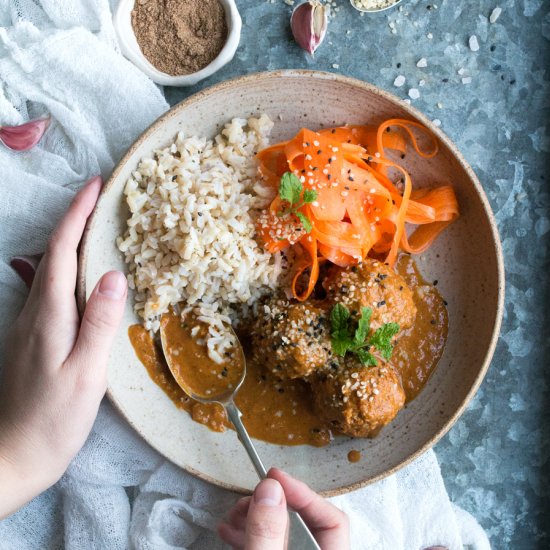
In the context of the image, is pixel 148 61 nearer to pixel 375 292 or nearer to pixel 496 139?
pixel 375 292

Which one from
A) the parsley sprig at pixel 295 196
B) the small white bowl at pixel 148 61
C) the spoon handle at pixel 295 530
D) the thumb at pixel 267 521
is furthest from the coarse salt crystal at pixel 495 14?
the thumb at pixel 267 521

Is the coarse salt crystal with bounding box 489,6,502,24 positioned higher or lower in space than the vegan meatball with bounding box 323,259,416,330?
higher

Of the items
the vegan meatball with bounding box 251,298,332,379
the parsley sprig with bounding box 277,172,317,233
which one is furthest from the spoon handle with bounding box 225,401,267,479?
the parsley sprig with bounding box 277,172,317,233

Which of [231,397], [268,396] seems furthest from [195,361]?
[268,396]

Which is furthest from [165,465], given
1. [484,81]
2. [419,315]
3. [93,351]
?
[484,81]

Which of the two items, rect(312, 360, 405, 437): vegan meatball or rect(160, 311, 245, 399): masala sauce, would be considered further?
rect(160, 311, 245, 399): masala sauce

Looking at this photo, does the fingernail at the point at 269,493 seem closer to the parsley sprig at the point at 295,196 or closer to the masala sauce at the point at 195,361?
the masala sauce at the point at 195,361

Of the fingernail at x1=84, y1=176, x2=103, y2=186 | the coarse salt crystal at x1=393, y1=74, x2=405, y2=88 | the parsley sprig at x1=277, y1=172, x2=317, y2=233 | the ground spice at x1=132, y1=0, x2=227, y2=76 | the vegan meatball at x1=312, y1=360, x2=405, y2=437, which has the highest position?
the ground spice at x1=132, y1=0, x2=227, y2=76

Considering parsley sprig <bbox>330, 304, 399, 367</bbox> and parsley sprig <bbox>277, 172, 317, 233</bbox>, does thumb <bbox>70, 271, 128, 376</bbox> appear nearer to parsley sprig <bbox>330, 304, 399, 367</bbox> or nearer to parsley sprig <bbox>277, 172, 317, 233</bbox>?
parsley sprig <bbox>277, 172, 317, 233</bbox>
